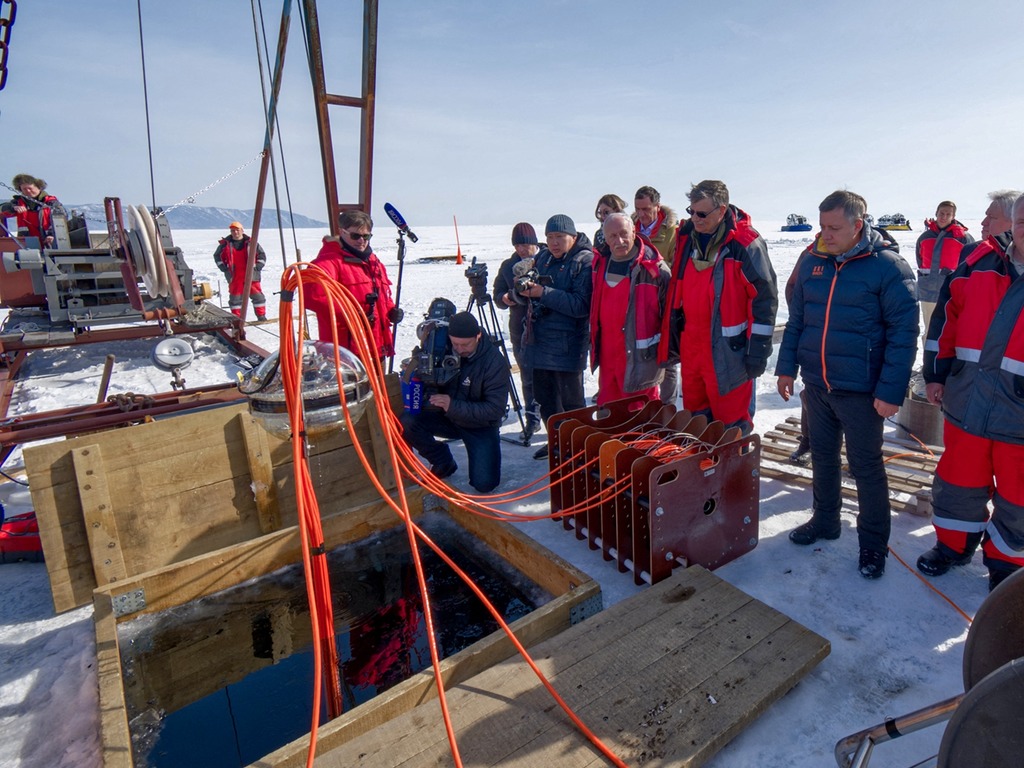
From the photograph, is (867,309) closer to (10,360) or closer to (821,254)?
(821,254)

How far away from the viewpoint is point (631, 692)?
6.76 feet

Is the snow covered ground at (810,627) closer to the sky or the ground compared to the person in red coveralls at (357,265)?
closer to the ground

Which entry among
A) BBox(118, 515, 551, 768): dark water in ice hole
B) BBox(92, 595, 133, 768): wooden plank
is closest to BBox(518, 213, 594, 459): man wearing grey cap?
BBox(118, 515, 551, 768): dark water in ice hole

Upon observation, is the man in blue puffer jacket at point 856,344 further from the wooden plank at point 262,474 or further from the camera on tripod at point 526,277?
the wooden plank at point 262,474

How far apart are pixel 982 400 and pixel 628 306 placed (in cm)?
Result: 182

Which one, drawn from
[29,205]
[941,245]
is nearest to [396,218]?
[941,245]

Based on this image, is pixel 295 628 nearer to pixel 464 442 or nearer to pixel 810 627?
pixel 464 442

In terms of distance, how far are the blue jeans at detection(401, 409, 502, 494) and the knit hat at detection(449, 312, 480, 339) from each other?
2.09 ft

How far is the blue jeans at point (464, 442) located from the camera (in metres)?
4.04

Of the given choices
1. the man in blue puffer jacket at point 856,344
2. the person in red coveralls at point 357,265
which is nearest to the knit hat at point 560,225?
the person in red coveralls at point 357,265

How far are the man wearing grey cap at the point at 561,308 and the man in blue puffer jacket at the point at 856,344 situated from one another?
1.48m

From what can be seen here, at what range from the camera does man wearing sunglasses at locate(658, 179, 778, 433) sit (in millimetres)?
3178

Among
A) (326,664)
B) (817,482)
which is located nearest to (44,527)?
(326,664)

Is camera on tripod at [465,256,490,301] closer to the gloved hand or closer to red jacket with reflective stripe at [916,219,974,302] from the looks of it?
the gloved hand
